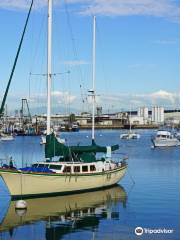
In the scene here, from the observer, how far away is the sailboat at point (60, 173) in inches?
1548

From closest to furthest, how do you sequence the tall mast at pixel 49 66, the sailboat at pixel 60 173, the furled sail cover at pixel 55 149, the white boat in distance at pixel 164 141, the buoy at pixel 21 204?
the buoy at pixel 21 204 < the sailboat at pixel 60 173 < the furled sail cover at pixel 55 149 < the tall mast at pixel 49 66 < the white boat in distance at pixel 164 141

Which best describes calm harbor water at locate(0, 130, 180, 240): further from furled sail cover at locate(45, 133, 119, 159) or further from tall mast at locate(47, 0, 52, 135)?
tall mast at locate(47, 0, 52, 135)

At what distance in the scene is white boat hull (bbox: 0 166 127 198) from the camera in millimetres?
39031

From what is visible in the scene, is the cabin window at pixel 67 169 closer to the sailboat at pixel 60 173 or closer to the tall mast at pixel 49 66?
the sailboat at pixel 60 173

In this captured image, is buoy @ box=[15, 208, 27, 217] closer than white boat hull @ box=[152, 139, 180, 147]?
Yes

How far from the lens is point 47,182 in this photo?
132 feet

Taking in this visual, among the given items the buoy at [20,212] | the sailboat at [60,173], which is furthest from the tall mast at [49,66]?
the buoy at [20,212]

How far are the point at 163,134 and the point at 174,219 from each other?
299 feet

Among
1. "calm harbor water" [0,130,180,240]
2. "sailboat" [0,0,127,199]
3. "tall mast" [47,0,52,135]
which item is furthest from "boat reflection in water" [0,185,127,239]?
"tall mast" [47,0,52,135]

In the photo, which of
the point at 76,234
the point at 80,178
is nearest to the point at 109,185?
the point at 80,178

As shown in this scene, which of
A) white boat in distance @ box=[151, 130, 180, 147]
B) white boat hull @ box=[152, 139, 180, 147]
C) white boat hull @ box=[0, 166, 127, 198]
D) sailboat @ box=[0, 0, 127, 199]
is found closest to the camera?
white boat hull @ box=[0, 166, 127, 198]

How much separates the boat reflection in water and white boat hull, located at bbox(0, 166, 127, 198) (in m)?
0.59

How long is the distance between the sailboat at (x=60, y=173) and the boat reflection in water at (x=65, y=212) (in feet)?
2.40

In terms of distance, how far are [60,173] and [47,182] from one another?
1.21m
